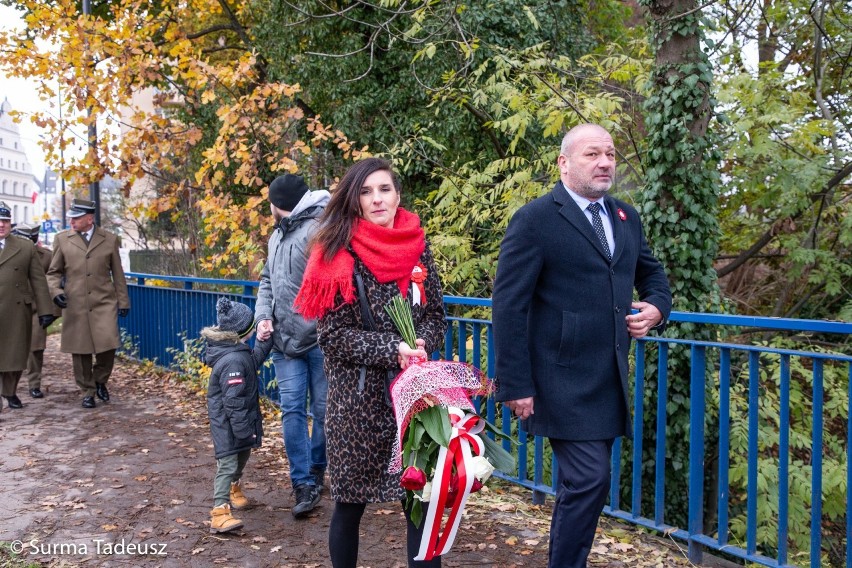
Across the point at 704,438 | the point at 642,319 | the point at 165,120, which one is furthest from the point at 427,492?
the point at 165,120

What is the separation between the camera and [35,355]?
10086mm

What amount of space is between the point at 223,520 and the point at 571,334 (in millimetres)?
2690

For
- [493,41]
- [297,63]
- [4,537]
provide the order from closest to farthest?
[4,537] → [493,41] → [297,63]

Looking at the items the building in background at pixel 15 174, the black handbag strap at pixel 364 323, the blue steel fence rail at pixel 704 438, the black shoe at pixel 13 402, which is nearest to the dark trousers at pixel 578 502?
the black handbag strap at pixel 364 323

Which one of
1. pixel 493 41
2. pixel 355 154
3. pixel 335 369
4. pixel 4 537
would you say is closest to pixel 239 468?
pixel 4 537

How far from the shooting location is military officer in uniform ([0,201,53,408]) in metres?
9.12

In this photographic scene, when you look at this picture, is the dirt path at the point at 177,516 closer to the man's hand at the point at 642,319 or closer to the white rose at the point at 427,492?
the white rose at the point at 427,492

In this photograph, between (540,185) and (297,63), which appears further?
(297,63)

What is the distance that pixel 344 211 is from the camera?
361 centimetres

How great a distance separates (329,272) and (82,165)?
32.5ft

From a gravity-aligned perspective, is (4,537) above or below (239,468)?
below

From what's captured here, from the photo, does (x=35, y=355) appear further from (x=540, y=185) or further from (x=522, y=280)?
(x=522, y=280)

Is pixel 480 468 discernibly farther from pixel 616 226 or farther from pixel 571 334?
pixel 616 226

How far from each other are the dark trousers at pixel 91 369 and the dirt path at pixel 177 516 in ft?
4.02
